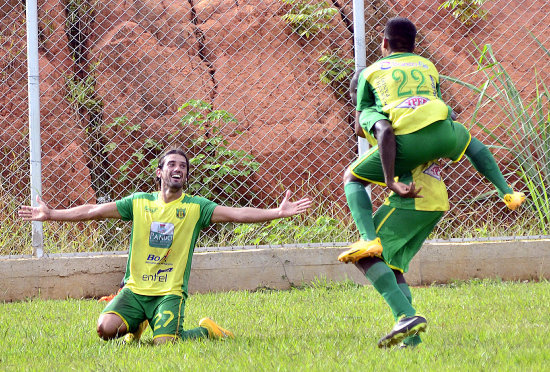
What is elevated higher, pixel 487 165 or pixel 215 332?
pixel 487 165

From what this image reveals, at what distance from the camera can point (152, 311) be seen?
4121mm

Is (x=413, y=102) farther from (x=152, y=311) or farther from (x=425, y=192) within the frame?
(x=152, y=311)

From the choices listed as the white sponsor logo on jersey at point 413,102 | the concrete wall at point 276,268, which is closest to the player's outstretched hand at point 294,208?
the white sponsor logo on jersey at point 413,102

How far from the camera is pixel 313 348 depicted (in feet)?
11.2

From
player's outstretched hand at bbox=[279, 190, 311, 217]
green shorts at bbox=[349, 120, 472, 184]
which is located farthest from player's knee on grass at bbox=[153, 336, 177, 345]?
green shorts at bbox=[349, 120, 472, 184]

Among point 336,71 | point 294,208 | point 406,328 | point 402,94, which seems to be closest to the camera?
point 406,328

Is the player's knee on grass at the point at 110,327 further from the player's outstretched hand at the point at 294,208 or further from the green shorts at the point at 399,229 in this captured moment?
the green shorts at the point at 399,229

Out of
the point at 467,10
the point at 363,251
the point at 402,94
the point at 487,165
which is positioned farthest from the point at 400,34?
the point at 467,10

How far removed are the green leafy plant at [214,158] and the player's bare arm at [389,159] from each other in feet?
11.0

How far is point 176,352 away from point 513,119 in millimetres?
4649

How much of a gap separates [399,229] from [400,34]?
1.07 meters

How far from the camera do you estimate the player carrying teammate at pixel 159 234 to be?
4.05 metres

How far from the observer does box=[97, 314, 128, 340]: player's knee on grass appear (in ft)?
12.8

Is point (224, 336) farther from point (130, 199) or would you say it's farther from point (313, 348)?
point (130, 199)
